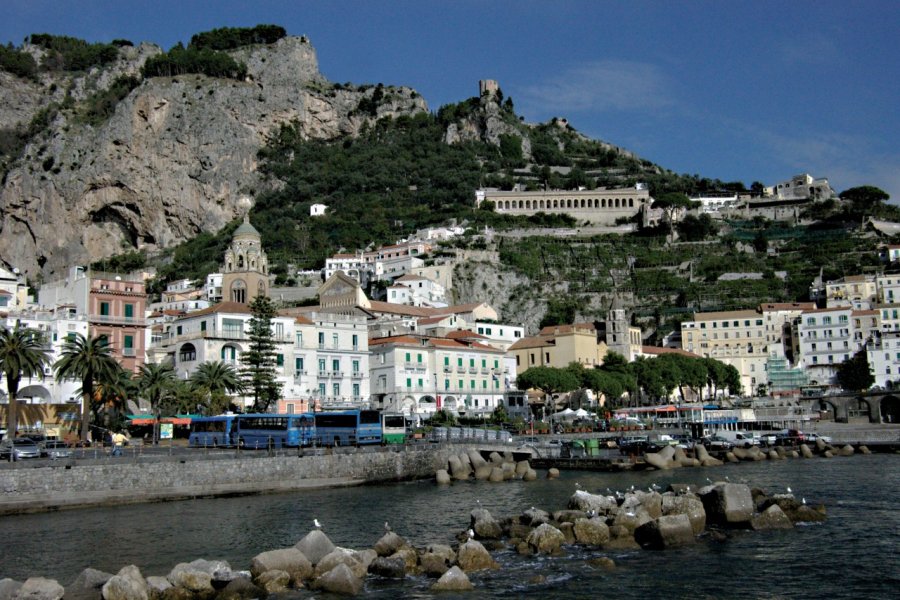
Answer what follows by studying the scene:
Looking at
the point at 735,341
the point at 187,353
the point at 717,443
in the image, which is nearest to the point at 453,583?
the point at 187,353

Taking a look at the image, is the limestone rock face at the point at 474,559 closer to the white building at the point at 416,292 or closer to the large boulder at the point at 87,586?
the large boulder at the point at 87,586

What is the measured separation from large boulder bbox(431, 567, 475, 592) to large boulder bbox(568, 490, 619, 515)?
393 inches

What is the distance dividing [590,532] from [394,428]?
31.4m

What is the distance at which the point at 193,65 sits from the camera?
18400 cm

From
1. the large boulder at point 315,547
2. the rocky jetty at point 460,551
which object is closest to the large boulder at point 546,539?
the rocky jetty at point 460,551

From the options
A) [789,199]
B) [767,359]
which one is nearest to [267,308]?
[767,359]

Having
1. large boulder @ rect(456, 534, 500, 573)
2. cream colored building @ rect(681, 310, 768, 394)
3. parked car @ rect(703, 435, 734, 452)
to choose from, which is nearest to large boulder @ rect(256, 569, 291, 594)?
large boulder @ rect(456, 534, 500, 573)

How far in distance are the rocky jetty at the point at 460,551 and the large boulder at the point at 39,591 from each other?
2cm

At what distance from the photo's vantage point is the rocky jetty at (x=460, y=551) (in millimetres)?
21844

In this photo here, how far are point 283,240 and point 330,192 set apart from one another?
84.3 ft

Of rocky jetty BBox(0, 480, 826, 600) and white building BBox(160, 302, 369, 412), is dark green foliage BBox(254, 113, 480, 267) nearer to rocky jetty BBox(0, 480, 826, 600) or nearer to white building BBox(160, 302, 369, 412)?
white building BBox(160, 302, 369, 412)

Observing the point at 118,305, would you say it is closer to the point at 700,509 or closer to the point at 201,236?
the point at 700,509

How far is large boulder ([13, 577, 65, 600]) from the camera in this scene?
20.7 metres

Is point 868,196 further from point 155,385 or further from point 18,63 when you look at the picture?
point 18,63
